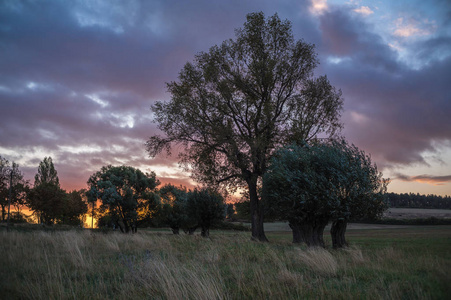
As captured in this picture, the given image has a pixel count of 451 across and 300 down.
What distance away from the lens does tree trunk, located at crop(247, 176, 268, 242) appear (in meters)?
23.3

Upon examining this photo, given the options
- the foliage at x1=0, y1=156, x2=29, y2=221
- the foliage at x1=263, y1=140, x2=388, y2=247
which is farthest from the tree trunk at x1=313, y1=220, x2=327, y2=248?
the foliage at x1=0, y1=156, x2=29, y2=221

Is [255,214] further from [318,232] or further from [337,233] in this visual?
[337,233]

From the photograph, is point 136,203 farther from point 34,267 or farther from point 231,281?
point 231,281

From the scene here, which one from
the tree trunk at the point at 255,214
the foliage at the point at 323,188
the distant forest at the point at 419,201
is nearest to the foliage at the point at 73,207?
the tree trunk at the point at 255,214

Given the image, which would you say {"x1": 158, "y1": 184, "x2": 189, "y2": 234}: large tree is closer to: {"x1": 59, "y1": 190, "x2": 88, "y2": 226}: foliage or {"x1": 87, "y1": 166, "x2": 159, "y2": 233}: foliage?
{"x1": 87, "y1": 166, "x2": 159, "y2": 233}: foliage

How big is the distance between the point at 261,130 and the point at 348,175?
31.5 ft

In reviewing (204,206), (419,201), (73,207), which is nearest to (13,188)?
(73,207)

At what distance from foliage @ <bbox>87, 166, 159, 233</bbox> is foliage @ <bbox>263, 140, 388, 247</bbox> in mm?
26307

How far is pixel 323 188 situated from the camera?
15406 millimetres

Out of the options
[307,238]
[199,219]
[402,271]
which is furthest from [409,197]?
[402,271]

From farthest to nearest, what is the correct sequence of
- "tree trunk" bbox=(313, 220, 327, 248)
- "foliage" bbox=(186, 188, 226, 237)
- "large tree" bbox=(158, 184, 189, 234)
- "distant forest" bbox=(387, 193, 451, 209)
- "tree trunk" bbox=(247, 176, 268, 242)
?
"distant forest" bbox=(387, 193, 451, 209) → "large tree" bbox=(158, 184, 189, 234) → "foliage" bbox=(186, 188, 226, 237) → "tree trunk" bbox=(247, 176, 268, 242) → "tree trunk" bbox=(313, 220, 327, 248)

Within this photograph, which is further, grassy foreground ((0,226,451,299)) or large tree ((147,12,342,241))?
large tree ((147,12,342,241))

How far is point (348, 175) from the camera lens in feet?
50.7

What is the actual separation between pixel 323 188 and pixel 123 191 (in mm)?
31277
